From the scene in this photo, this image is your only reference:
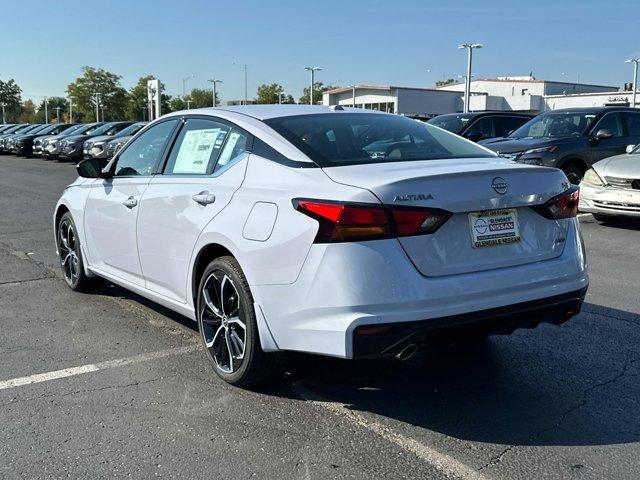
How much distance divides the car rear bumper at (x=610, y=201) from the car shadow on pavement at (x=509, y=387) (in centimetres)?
484

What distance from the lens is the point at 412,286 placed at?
3.15m

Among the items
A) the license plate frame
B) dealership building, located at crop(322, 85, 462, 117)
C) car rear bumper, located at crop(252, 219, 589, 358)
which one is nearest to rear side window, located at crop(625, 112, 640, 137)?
the license plate frame

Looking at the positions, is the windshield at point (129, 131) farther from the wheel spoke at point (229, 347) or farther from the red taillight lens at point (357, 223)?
the red taillight lens at point (357, 223)

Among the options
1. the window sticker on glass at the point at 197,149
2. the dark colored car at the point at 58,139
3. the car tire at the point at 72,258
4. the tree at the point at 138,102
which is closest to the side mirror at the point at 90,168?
the car tire at the point at 72,258

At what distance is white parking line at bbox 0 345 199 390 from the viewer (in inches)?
159

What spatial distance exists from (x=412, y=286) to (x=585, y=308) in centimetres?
299

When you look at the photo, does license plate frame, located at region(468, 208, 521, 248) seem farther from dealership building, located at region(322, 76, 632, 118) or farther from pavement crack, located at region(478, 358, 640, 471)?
Answer: dealership building, located at region(322, 76, 632, 118)

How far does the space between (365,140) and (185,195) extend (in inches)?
46.6

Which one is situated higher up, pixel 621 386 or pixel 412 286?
pixel 412 286

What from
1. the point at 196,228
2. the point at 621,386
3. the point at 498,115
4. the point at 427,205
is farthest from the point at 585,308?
the point at 498,115

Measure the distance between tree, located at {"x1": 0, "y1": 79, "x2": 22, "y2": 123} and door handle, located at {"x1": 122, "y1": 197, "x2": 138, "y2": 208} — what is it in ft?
392

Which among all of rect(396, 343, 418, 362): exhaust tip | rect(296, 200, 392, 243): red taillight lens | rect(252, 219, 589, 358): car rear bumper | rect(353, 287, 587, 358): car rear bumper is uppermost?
rect(296, 200, 392, 243): red taillight lens

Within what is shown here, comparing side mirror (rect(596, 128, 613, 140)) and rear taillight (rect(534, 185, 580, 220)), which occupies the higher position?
side mirror (rect(596, 128, 613, 140))

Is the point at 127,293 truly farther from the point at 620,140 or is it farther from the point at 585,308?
the point at 620,140
